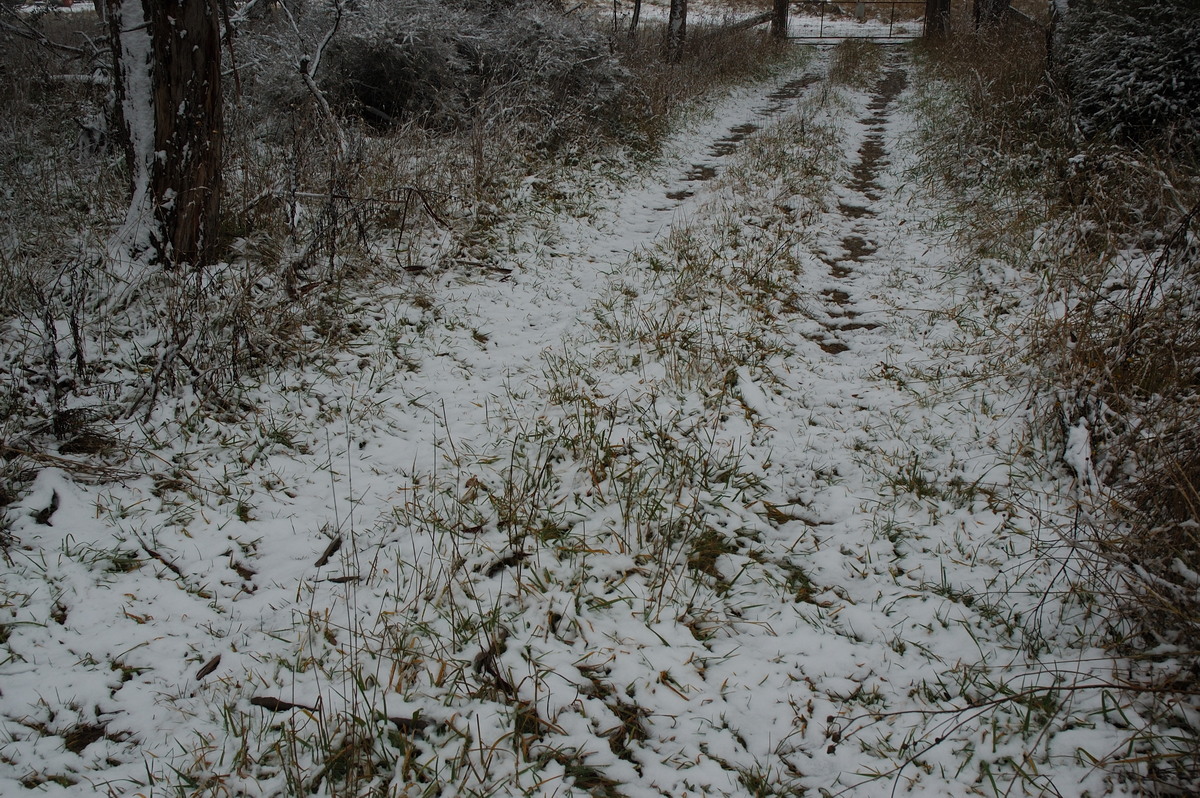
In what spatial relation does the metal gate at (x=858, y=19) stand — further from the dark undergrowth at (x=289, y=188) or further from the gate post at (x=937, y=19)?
the dark undergrowth at (x=289, y=188)

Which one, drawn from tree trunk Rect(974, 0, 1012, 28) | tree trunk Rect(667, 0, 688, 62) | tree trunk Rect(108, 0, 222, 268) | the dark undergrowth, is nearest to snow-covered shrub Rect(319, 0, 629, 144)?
the dark undergrowth

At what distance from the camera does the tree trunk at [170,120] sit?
158 inches

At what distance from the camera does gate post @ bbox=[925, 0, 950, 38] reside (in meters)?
19.2

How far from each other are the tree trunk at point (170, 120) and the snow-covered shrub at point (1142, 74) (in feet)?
23.8

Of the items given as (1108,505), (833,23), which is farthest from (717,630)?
(833,23)

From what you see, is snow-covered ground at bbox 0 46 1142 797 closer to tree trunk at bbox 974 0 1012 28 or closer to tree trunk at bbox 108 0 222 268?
tree trunk at bbox 108 0 222 268

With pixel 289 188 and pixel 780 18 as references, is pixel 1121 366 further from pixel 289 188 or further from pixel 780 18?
pixel 780 18

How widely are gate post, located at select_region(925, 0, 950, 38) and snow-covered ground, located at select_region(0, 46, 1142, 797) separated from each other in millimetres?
18767

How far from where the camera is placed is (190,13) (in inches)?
160

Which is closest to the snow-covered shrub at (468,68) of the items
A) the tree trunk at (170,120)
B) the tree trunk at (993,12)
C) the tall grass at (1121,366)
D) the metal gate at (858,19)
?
the tree trunk at (170,120)

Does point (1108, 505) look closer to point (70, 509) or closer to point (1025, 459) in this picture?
point (1025, 459)

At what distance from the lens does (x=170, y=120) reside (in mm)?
4180

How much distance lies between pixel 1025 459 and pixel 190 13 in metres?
5.56

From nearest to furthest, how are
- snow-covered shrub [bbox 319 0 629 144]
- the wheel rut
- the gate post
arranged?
the wheel rut, snow-covered shrub [bbox 319 0 629 144], the gate post
